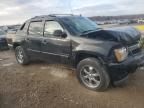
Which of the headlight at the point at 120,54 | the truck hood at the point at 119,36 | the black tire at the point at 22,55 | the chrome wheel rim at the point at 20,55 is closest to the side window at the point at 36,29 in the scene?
the black tire at the point at 22,55

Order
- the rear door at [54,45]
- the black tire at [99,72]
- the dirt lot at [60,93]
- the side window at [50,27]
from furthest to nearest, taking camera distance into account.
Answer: the side window at [50,27] → the rear door at [54,45] → the black tire at [99,72] → the dirt lot at [60,93]

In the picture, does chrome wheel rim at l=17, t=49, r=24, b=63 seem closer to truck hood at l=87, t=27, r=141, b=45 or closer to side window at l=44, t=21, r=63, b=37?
side window at l=44, t=21, r=63, b=37

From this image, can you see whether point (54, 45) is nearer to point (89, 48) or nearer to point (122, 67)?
point (89, 48)

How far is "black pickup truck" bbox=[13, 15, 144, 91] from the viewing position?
4.87m

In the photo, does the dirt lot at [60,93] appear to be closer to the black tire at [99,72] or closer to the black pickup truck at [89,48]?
the black tire at [99,72]

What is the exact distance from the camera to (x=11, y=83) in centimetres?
618

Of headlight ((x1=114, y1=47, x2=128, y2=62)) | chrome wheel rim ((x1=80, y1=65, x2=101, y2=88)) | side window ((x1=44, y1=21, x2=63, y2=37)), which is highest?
side window ((x1=44, y1=21, x2=63, y2=37))

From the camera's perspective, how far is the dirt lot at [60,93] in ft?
14.9

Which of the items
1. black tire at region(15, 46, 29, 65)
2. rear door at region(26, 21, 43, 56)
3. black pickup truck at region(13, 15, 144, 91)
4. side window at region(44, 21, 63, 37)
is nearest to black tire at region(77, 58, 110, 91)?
black pickup truck at region(13, 15, 144, 91)

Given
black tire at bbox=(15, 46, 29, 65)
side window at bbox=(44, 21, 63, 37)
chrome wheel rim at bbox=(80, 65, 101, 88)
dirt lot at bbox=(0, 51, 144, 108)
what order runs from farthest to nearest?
black tire at bbox=(15, 46, 29, 65), side window at bbox=(44, 21, 63, 37), chrome wheel rim at bbox=(80, 65, 101, 88), dirt lot at bbox=(0, 51, 144, 108)

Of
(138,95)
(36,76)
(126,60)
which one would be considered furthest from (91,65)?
(36,76)

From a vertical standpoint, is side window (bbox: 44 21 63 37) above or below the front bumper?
above

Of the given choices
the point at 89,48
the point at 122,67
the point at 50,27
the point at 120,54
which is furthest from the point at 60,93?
the point at 50,27

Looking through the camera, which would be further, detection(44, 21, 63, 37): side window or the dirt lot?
detection(44, 21, 63, 37): side window
